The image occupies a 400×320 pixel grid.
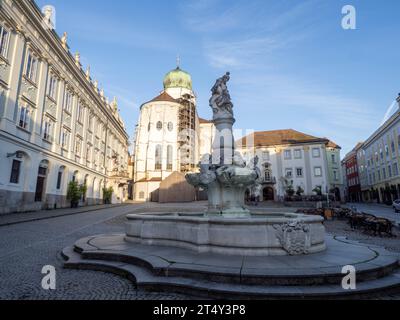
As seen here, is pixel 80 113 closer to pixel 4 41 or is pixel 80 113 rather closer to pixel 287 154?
pixel 4 41

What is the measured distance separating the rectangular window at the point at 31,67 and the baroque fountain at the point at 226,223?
1824cm

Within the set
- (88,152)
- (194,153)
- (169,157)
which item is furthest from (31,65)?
(194,153)

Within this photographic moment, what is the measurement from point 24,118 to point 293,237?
2179 cm

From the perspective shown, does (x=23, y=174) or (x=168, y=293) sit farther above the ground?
(x=23, y=174)

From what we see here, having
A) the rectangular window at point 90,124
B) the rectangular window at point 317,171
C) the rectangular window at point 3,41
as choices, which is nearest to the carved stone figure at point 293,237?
the rectangular window at point 3,41

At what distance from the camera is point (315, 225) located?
20.5ft

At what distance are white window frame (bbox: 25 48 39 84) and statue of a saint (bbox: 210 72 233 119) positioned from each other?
18.1 meters

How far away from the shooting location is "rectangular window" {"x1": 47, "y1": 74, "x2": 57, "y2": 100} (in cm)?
2373

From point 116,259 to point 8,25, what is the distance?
2011cm

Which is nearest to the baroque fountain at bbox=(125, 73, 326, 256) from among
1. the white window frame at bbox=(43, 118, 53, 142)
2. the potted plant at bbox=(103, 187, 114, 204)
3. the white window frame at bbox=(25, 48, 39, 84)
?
the white window frame at bbox=(25, 48, 39, 84)

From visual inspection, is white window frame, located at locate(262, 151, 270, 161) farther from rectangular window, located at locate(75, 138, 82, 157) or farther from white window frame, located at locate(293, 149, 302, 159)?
rectangular window, located at locate(75, 138, 82, 157)

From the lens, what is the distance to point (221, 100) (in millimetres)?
9164
